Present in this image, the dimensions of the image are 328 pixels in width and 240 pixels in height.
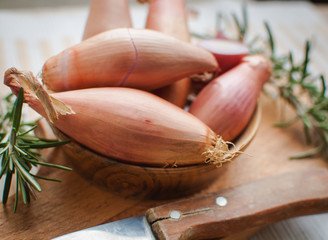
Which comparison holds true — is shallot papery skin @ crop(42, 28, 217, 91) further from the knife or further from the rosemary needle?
the rosemary needle

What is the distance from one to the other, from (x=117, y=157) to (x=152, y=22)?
0.26m

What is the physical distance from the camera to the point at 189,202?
430 millimetres

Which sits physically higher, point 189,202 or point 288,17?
point 288,17

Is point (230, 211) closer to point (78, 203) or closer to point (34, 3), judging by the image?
point (78, 203)

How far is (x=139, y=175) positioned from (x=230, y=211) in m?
0.14

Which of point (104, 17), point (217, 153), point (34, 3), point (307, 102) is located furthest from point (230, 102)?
point (34, 3)

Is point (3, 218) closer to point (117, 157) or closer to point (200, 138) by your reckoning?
point (117, 157)

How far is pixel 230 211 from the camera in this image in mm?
432

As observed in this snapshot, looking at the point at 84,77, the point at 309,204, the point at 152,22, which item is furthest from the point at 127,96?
the point at 309,204

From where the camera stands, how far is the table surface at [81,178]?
17.1 inches

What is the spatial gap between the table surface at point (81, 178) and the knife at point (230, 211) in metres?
0.05

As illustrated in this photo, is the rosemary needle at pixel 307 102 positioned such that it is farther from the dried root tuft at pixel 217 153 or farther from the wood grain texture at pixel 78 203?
the dried root tuft at pixel 217 153

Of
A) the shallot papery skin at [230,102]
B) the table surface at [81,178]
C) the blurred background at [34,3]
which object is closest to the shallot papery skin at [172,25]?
the shallot papery skin at [230,102]

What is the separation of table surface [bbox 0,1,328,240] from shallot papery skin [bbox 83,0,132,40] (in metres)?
0.21
